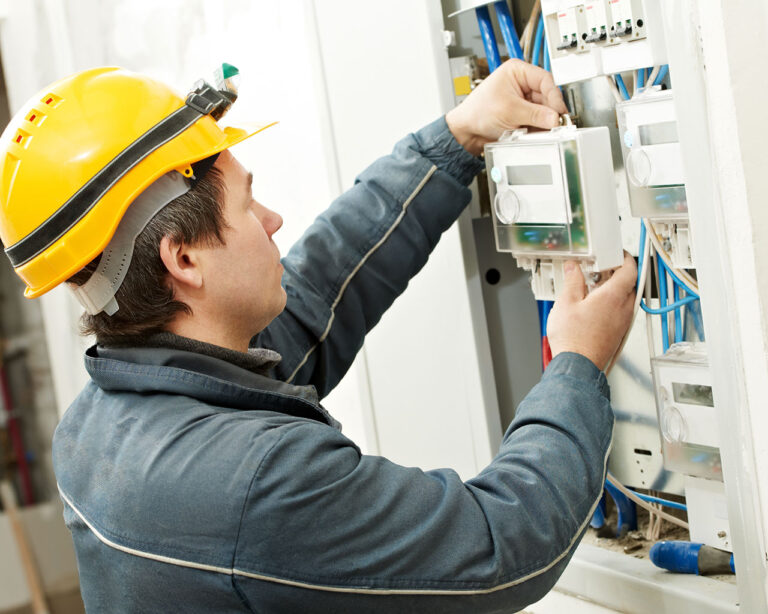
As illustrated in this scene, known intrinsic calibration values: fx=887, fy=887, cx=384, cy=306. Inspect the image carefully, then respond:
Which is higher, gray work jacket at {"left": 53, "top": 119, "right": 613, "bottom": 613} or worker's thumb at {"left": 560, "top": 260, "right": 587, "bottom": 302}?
worker's thumb at {"left": 560, "top": 260, "right": 587, "bottom": 302}

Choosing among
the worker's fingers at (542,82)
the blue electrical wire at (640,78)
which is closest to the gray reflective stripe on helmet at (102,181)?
the worker's fingers at (542,82)

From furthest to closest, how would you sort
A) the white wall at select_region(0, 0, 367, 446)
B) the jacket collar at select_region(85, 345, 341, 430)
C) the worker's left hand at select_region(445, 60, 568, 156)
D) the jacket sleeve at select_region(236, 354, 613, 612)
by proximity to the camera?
the white wall at select_region(0, 0, 367, 446)
the worker's left hand at select_region(445, 60, 568, 156)
the jacket collar at select_region(85, 345, 341, 430)
the jacket sleeve at select_region(236, 354, 613, 612)

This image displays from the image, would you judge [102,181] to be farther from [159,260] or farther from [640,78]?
[640,78]

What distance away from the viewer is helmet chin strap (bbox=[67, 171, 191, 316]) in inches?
40.9

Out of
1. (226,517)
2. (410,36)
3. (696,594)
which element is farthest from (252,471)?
(410,36)

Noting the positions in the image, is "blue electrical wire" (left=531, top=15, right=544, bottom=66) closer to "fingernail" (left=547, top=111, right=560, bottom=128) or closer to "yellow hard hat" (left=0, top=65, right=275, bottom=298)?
"fingernail" (left=547, top=111, right=560, bottom=128)

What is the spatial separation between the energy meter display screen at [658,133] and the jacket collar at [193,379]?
502 millimetres

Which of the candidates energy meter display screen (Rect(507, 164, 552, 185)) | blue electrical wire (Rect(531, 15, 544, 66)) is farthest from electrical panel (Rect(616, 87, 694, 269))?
blue electrical wire (Rect(531, 15, 544, 66))

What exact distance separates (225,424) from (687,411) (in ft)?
1.87

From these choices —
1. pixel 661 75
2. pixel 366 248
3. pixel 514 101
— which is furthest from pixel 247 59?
pixel 661 75

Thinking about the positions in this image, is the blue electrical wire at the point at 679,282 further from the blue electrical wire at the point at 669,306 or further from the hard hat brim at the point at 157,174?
the hard hat brim at the point at 157,174

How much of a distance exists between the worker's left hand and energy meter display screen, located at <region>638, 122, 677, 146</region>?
7.0 inches

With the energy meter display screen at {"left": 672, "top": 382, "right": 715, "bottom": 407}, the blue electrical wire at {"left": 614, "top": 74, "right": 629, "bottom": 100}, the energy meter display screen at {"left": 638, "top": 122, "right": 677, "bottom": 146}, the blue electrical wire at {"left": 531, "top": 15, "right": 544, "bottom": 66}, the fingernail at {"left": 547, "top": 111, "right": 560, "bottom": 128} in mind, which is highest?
the blue electrical wire at {"left": 531, "top": 15, "right": 544, "bottom": 66}

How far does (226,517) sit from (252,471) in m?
0.05
